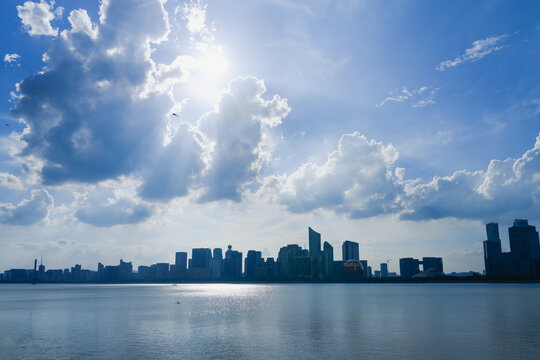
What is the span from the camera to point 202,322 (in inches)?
3642

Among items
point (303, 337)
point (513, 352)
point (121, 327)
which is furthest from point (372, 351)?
point (121, 327)

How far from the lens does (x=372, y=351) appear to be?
5588cm

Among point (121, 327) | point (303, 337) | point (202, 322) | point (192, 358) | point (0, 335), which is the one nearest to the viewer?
point (192, 358)

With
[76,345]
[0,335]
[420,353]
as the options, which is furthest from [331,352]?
[0,335]

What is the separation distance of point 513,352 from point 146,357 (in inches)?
2024

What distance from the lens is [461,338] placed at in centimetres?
6656

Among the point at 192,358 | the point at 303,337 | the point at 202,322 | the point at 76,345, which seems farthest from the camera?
the point at 202,322

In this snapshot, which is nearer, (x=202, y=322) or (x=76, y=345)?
(x=76, y=345)

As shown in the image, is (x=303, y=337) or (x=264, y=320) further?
(x=264, y=320)

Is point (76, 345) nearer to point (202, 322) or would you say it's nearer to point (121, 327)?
point (121, 327)

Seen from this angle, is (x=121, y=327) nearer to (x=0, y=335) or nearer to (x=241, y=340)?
(x=0, y=335)

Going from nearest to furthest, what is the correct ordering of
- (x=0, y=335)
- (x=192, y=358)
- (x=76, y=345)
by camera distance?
(x=192, y=358) → (x=76, y=345) → (x=0, y=335)

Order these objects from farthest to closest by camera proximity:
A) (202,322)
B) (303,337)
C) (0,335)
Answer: (202,322)
(0,335)
(303,337)

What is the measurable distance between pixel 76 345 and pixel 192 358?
23.5 m
